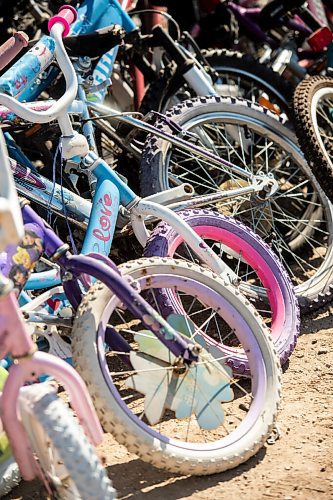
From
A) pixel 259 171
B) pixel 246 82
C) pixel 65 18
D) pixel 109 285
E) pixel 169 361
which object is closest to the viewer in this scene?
pixel 109 285

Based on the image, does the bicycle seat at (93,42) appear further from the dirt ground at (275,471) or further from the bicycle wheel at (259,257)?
Answer: the dirt ground at (275,471)

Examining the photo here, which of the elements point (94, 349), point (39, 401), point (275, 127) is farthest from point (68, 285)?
point (275, 127)

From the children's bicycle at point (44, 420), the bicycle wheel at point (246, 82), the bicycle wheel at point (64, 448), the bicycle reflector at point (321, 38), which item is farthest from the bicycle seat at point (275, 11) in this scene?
the bicycle wheel at point (64, 448)

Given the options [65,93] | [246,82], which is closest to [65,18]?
[65,93]

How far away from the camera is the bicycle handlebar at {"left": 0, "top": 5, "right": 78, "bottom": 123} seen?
139 inches

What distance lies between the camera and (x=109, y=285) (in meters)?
3.38

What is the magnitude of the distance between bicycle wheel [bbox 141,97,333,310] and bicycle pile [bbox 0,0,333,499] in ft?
0.04

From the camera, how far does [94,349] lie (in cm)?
336

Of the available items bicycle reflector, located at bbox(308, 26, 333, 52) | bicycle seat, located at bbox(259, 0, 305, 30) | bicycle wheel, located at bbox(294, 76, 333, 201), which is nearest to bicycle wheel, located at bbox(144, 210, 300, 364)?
bicycle wheel, located at bbox(294, 76, 333, 201)

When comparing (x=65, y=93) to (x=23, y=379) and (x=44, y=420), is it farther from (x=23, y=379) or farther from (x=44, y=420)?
(x=44, y=420)

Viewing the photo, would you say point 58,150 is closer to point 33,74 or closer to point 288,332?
point 33,74

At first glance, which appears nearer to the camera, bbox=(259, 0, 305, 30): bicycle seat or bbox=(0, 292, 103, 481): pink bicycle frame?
bbox=(0, 292, 103, 481): pink bicycle frame

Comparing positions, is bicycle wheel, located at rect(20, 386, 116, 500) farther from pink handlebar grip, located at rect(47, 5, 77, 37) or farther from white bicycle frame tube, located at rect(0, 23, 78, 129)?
pink handlebar grip, located at rect(47, 5, 77, 37)

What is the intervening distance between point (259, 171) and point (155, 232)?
1014mm
